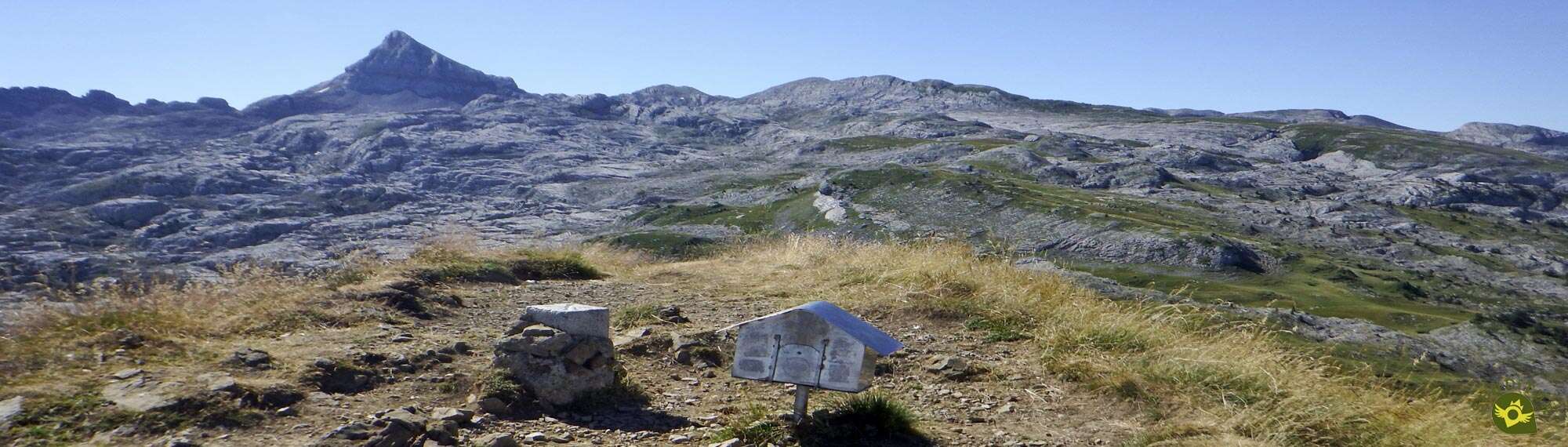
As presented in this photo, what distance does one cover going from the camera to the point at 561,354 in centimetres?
739

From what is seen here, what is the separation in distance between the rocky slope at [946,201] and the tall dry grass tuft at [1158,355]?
101 inches

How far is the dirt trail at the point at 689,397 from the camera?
6574mm

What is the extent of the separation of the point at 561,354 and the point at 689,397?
105 cm

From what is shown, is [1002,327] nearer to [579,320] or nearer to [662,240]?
Answer: [579,320]

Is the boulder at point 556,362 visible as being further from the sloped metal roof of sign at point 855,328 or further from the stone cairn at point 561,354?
the sloped metal roof of sign at point 855,328

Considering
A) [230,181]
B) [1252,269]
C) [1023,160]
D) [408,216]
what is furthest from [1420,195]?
[230,181]

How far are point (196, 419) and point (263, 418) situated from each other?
37 centimetres

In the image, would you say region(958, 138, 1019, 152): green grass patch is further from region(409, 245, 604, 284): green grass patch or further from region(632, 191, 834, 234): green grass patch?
region(409, 245, 604, 284): green grass patch

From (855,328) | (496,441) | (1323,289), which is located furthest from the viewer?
(1323,289)

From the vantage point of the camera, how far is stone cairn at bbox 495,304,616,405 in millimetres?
7227

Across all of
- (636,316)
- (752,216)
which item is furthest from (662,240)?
(636,316)

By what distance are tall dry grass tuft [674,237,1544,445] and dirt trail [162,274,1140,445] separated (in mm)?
334

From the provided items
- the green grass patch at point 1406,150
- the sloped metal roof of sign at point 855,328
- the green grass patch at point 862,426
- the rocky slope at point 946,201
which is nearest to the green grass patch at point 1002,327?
the green grass patch at point 862,426

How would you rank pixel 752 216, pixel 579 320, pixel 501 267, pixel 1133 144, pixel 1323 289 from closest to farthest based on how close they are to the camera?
pixel 579 320 < pixel 501 267 < pixel 1323 289 < pixel 752 216 < pixel 1133 144
